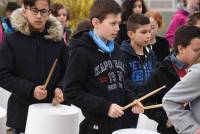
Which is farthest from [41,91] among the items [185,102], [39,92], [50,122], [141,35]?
[141,35]

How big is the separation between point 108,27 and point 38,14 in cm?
52

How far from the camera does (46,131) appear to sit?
8.64 ft

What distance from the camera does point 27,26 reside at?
9.81ft

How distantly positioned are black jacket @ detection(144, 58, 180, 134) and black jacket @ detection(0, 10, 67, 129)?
637mm

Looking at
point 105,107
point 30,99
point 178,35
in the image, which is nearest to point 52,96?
point 30,99

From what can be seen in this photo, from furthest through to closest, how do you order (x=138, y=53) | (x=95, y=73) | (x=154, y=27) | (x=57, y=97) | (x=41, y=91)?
1. (x=154, y=27)
2. (x=138, y=53)
3. (x=57, y=97)
4. (x=41, y=91)
5. (x=95, y=73)

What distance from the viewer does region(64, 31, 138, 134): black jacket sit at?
2.54 m

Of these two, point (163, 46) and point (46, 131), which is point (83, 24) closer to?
point (163, 46)

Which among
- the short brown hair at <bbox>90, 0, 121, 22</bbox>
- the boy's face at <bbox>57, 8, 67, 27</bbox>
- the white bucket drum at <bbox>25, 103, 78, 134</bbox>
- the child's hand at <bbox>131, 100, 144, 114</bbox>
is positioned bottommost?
the white bucket drum at <bbox>25, 103, 78, 134</bbox>

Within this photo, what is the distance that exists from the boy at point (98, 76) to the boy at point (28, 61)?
333 mm

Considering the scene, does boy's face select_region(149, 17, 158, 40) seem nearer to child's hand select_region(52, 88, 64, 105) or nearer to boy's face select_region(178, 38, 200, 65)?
child's hand select_region(52, 88, 64, 105)

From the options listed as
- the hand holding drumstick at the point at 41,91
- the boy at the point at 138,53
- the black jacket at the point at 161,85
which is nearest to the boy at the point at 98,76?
the black jacket at the point at 161,85

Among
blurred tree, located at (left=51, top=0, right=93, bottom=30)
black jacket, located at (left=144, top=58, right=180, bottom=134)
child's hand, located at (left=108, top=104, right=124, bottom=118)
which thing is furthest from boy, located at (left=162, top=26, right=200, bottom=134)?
blurred tree, located at (left=51, top=0, right=93, bottom=30)

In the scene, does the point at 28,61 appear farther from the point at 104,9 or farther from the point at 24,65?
the point at 104,9
